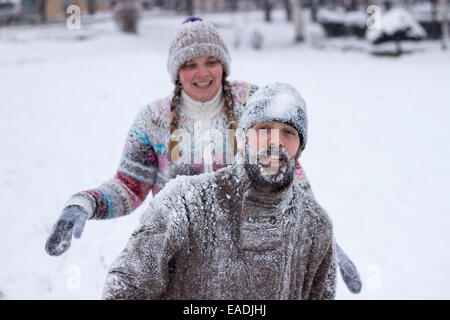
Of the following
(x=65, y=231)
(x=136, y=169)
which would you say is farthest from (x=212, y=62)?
(x=65, y=231)

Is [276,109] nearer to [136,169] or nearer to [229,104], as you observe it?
[229,104]

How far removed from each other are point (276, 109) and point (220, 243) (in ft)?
1.40

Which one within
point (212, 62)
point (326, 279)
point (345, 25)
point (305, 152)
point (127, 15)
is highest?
point (127, 15)

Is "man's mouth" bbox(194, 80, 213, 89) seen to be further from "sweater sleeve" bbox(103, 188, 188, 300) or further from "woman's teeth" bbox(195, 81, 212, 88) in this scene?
"sweater sleeve" bbox(103, 188, 188, 300)

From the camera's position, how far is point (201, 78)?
81.7 inches

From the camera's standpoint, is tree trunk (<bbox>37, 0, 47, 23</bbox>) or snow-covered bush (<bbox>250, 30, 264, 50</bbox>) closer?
snow-covered bush (<bbox>250, 30, 264, 50</bbox>)

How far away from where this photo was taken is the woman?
2074 millimetres

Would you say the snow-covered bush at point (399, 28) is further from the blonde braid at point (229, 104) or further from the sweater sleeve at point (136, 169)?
the sweater sleeve at point (136, 169)

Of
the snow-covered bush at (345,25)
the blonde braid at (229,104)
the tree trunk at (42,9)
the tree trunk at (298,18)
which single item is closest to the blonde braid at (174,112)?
the blonde braid at (229,104)

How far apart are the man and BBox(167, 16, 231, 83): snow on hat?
85cm

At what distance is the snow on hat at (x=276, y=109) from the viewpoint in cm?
131

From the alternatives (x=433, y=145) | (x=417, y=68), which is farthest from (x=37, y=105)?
(x=417, y=68)

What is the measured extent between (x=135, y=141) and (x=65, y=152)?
541 centimetres

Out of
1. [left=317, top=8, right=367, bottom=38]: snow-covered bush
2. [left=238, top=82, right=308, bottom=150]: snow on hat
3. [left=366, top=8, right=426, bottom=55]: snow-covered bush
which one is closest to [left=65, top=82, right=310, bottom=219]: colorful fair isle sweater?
[left=238, top=82, right=308, bottom=150]: snow on hat
